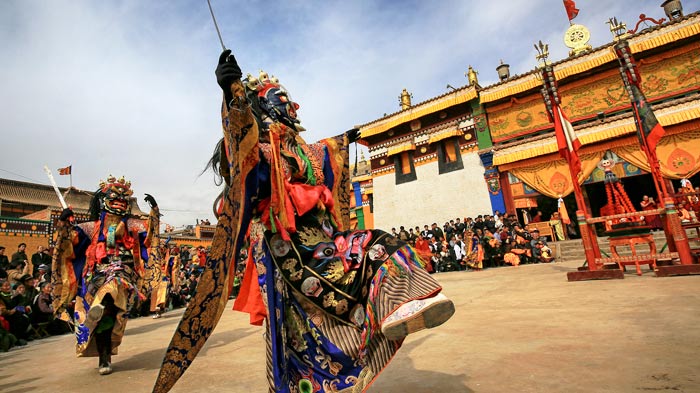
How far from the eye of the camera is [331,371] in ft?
5.46

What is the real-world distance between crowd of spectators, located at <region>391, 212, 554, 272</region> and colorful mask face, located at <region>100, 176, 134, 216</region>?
7.47 metres

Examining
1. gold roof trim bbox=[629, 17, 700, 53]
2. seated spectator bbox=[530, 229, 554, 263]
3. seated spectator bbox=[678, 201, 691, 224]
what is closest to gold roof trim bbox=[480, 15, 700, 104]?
gold roof trim bbox=[629, 17, 700, 53]

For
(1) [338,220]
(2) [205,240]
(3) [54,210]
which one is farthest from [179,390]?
(2) [205,240]

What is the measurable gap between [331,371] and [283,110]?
59.8 inches

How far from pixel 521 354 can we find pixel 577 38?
16.9 metres

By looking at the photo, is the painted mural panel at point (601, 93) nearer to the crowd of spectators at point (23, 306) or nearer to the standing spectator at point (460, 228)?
the standing spectator at point (460, 228)

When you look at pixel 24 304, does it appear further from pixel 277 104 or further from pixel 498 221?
pixel 498 221

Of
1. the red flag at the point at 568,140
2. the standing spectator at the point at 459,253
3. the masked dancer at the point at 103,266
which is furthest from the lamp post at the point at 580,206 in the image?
the standing spectator at the point at 459,253

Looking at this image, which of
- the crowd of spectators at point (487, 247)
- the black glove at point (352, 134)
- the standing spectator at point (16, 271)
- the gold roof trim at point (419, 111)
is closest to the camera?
the black glove at point (352, 134)

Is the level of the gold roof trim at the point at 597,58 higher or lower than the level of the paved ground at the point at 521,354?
higher

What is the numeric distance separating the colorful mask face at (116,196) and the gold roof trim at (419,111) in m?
13.1

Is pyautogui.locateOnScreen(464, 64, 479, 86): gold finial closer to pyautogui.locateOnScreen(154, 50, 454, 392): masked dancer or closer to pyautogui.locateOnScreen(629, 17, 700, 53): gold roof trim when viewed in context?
pyautogui.locateOnScreen(629, 17, 700, 53): gold roof trim

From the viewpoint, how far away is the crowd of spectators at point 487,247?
448 inches

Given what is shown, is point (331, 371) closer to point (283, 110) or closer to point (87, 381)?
point (283, 110)
